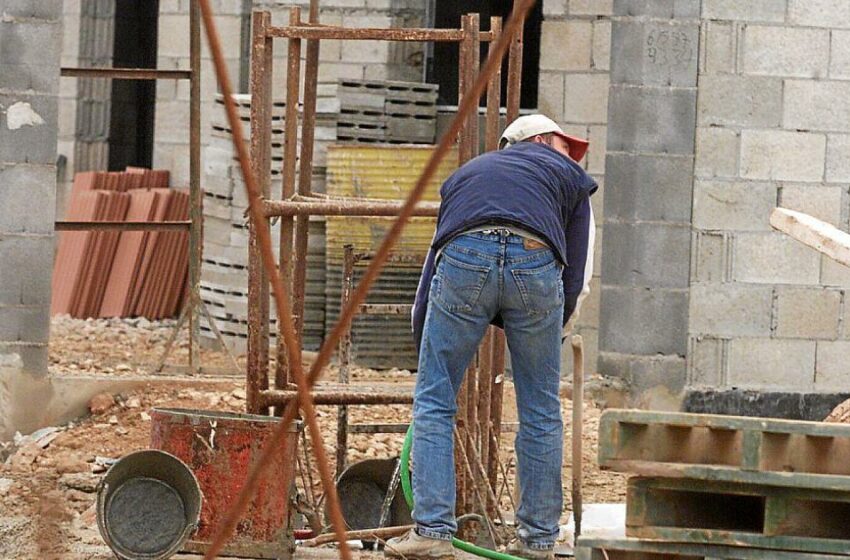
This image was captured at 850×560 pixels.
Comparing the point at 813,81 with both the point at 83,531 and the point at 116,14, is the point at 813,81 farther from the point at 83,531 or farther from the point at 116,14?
the point at 116,14

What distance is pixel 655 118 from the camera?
995 cm

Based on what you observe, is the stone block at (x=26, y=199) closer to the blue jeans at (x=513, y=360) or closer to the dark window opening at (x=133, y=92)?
the blue jeans at (x=513, y=360)

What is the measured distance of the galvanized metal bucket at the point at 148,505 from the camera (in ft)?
20.3

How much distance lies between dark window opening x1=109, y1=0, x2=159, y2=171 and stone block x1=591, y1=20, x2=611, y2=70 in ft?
22.8

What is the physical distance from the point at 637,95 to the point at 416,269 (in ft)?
6.61

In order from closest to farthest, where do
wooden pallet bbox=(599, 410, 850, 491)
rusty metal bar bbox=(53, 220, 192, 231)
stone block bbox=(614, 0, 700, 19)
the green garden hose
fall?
1. wooden pallet bbox=(599, 410, 850, 491)
2. the green garden hose
3. rusty metal bar bbox=(53, 220, 192, 231)
4. stone block bbox=(614, 0, 700, 19)

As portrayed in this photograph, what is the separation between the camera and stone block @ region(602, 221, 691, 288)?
998 centimetres

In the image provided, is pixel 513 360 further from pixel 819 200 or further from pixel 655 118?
pixel 819 200

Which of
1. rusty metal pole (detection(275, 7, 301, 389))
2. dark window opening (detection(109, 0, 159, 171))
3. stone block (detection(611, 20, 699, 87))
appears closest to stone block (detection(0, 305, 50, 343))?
rusty metal pole (detection(275, 7, 301, 389))

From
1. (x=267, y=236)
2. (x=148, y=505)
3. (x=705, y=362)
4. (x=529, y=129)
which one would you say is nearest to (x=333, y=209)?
(x=529, y=129)

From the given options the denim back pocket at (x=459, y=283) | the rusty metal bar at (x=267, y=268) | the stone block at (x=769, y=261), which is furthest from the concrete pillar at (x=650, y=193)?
the rusty metal bar at (x=267, y=268)

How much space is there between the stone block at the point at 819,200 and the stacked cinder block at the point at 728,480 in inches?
210

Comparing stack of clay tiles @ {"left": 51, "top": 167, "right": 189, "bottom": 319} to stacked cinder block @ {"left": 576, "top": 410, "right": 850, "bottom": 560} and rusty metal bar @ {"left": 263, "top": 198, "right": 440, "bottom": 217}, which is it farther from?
stacked cinder block @ {"left": 576, "top": 410, "right": 850, "bottom": 560}

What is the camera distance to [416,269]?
10.9 meters
